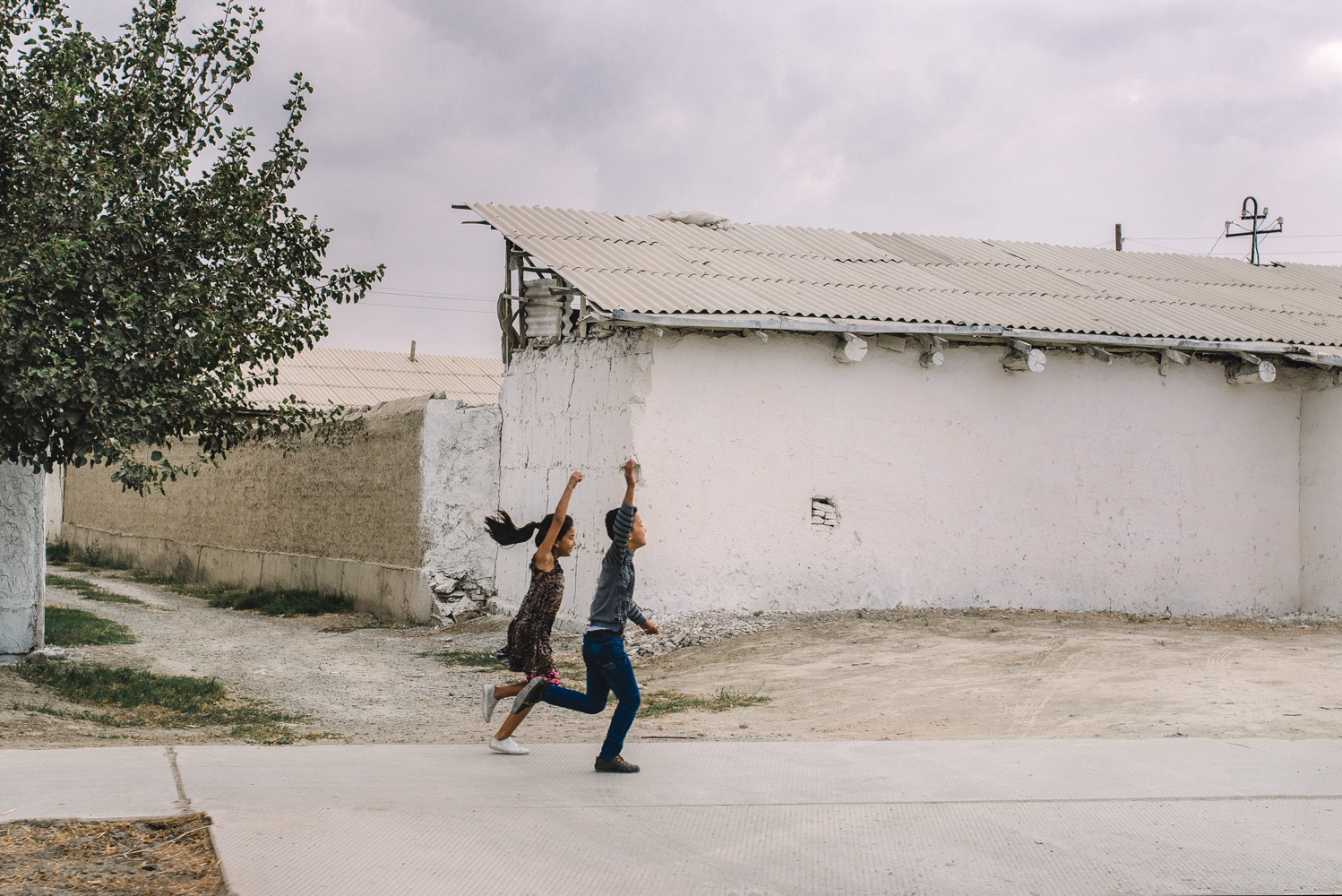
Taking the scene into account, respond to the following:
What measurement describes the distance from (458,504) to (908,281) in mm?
6050

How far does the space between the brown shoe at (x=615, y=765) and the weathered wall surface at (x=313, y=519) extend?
817 cm

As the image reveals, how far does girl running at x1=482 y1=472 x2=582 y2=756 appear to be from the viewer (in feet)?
21.2

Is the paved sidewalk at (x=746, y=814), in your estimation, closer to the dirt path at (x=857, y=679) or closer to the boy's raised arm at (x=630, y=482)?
the dirt path at (x=857, y=679)

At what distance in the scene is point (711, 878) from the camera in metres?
4.34

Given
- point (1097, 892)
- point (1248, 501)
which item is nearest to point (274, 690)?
point (1097, 892)

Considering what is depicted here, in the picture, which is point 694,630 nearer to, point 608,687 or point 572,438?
point 572,438

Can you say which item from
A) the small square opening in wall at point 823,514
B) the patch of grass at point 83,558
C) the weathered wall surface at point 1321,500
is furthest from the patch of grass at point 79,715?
the patch of grass at point 83,558

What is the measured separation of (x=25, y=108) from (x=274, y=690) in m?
4.85

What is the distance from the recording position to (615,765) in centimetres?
598

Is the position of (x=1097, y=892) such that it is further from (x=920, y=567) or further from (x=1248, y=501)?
(x=1248, y=501)

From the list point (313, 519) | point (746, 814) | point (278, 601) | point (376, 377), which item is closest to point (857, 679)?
point (746, 814)

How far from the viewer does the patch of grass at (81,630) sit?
11.4 meters

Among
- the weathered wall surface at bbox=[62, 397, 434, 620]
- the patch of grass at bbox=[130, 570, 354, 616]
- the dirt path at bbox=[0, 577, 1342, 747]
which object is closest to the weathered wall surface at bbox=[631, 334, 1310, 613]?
the dirt path at bbox=[0, 577, 1342, 747]

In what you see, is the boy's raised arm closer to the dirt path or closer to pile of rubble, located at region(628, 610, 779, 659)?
the dirt path
